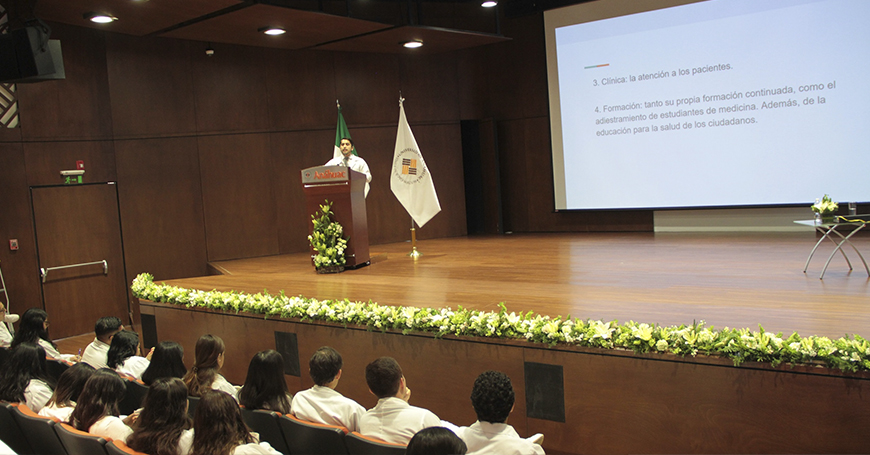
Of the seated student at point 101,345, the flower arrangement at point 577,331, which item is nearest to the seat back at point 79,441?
the seated student at point 101,345

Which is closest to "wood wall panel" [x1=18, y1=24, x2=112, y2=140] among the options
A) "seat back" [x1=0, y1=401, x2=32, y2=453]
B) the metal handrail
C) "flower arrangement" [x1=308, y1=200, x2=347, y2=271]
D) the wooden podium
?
the metal handrail

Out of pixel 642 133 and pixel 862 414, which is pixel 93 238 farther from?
pixel 862 414

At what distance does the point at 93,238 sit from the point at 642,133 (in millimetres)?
7014

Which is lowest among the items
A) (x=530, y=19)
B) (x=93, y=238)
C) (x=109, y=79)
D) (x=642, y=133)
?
(x=93, y=238)

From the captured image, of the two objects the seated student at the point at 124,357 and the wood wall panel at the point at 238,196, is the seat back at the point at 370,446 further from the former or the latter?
the wood wall panel at the point at 238,196

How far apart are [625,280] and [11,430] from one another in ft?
13.7

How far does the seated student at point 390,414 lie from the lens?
9.18 feet

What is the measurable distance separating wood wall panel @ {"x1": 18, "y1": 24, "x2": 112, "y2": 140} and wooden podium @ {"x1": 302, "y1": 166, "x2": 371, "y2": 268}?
321cm

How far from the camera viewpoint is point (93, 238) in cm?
793

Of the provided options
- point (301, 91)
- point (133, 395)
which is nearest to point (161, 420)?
point (133, 395)

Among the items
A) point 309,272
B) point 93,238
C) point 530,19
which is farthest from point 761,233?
point 93,238

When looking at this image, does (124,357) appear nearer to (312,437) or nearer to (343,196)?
(312,437)

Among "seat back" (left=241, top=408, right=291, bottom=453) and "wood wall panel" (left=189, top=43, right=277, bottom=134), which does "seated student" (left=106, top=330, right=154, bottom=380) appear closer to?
"seat back" (left=241, top=408, right=291, bottom=453)

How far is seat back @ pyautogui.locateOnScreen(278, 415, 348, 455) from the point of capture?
2.66 meters
